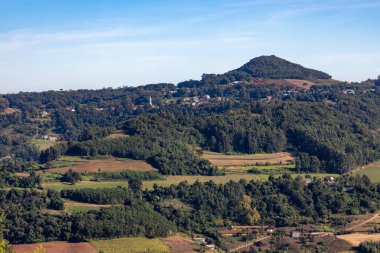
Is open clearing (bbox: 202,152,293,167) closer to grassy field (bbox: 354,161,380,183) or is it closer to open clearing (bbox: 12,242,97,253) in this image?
grassy field (bbox: 354,161,380,183)

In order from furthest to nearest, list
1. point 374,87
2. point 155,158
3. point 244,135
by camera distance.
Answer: point 374,87
point 244,135
point 155,158

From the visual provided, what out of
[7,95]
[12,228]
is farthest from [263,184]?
[7,95]

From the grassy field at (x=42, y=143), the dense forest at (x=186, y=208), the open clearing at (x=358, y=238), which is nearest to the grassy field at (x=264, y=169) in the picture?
the dense forest at (x=186, y=208)

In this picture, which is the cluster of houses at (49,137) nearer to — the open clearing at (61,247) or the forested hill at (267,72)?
the forested hill at (267,72)

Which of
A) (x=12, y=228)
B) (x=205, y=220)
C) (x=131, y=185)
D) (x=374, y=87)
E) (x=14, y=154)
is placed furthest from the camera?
(x=374, y=87)

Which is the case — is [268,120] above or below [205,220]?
above

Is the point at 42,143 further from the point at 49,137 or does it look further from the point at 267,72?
the point at 267,72

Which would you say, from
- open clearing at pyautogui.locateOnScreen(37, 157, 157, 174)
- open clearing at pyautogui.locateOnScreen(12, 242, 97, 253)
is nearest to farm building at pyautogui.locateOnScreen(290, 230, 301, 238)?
open clearing at pyautogui.locateOnScreen(12, 242, 97, 253)

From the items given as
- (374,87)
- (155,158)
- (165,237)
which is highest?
(374,87)

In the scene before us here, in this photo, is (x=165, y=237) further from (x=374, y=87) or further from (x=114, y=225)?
(x=374, y=87)
